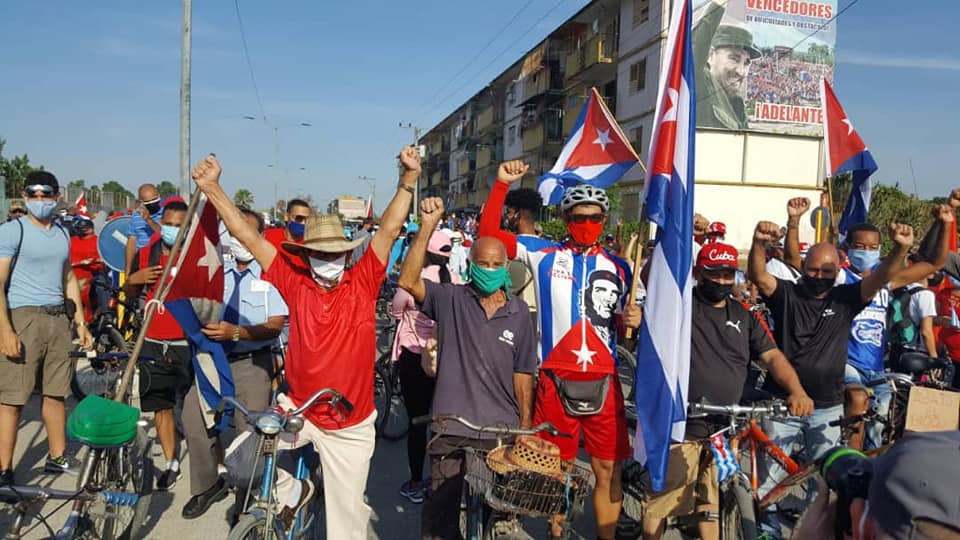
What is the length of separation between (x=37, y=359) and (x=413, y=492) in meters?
2.88

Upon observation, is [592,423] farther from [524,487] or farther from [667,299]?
→ [524,487]

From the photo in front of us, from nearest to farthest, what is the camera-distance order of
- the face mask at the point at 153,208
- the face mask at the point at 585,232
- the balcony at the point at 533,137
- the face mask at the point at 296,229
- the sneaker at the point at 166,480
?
the face mask at the point at 585,232 < the sneaker at the point at 166,480 < the face mask at the point at 153,208 < the face mask at the point at 296,229 < the balcony at the point at 533,137

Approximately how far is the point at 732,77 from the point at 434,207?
88.0ft

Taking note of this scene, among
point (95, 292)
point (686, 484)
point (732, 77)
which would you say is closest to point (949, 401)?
point (686, 484)

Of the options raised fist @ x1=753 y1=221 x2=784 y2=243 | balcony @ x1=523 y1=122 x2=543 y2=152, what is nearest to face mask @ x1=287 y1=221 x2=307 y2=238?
raised fist @ x1=753 y1=221 x2=784 y2=243

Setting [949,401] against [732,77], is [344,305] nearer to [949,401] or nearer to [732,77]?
[949,401]

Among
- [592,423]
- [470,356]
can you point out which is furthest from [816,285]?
[470,356]

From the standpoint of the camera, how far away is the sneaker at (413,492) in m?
5.25

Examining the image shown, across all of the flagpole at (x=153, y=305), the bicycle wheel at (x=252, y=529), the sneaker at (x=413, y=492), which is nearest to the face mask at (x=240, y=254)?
the flagpole at (x=153, y=305)

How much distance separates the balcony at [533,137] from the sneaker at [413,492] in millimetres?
38526

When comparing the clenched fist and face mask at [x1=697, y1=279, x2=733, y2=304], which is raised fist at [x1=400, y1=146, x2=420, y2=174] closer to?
the clenched fist

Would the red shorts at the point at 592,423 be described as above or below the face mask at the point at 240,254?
below

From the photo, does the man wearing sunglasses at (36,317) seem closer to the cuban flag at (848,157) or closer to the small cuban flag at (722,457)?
the small cuban flag at (722,457)

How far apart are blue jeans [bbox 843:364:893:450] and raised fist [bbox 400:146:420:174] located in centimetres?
356
